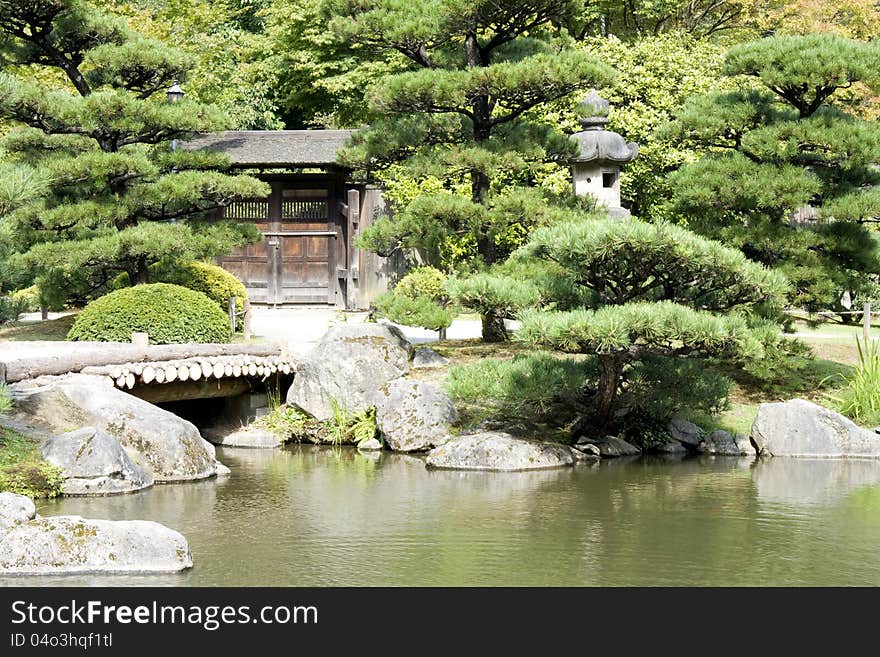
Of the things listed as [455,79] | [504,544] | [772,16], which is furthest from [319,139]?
[504,544]

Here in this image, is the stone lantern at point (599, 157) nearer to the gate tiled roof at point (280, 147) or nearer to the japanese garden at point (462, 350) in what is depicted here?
the japanese garden at point (462, 350)

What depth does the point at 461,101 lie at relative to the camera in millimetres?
14805

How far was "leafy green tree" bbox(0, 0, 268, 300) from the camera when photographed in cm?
1478

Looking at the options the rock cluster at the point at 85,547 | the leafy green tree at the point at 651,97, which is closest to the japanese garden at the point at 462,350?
the rock cluster at the point at 85,547

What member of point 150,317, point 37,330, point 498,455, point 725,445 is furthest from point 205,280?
point 725,445

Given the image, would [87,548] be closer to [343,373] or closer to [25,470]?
[25,470]

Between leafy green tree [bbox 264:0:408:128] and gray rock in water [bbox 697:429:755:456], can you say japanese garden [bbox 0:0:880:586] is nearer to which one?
gray rock in water [bbox 697:429:755:456]

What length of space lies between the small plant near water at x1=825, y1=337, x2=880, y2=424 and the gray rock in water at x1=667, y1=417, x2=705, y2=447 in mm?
1769

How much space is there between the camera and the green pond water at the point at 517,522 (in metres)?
7.68

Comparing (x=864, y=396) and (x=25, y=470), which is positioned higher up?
(x=864, y=396)

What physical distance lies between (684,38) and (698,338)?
14.4m

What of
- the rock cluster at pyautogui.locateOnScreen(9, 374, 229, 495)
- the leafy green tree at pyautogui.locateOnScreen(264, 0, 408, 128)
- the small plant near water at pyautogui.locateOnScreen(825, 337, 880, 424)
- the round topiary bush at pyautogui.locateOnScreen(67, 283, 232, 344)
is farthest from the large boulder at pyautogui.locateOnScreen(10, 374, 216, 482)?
the leafy green tree at pyautogui.locateOnScreen(264, 0, 408, 128)

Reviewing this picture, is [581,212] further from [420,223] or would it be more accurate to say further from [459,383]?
[459,383]

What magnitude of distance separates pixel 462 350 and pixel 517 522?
621cm
